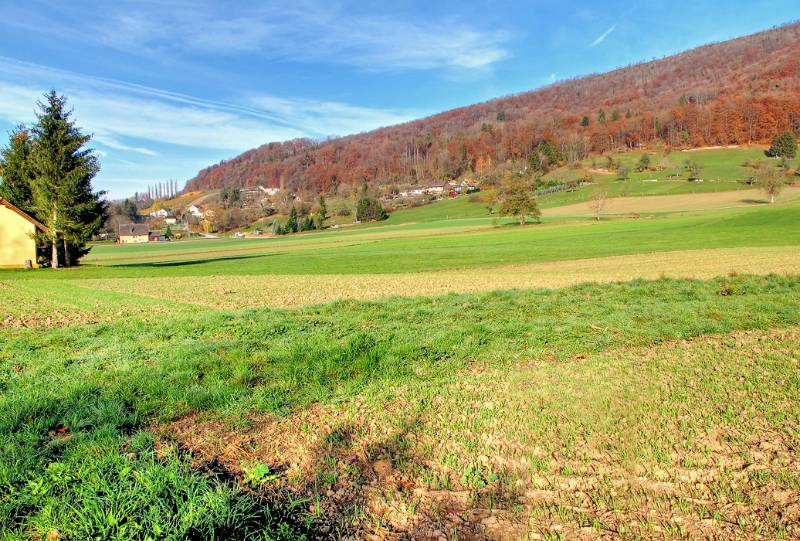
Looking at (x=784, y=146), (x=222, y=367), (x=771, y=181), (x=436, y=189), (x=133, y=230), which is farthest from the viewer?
(x=436, y=189)

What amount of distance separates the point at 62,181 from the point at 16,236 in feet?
22.1

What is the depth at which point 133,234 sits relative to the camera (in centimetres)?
12900

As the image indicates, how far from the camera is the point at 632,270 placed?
25422 mm

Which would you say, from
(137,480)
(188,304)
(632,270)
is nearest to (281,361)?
(137,480)

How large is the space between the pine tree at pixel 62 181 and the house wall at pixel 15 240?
1444 mm

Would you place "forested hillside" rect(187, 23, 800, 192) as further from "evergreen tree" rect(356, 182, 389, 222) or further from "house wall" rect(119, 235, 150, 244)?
"house wall" rect(119, 235, 150, 244)

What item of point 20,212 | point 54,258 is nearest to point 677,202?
point 54,258

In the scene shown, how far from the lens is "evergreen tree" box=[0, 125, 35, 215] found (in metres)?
38.5

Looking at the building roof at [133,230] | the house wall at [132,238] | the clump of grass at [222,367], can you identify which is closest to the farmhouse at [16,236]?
the clump of grass at [222,367]

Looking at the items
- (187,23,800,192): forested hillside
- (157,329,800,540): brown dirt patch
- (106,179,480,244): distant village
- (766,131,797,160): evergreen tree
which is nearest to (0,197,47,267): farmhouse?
Result: (157,329,800,540): brown dirt patch

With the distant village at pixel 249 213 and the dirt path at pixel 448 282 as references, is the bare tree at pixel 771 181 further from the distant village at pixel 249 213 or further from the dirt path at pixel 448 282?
the distant village at pixel 249 213

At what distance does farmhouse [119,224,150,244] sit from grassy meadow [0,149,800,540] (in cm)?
13150

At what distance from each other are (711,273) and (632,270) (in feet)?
13.5

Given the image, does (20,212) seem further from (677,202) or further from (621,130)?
(621,130)
